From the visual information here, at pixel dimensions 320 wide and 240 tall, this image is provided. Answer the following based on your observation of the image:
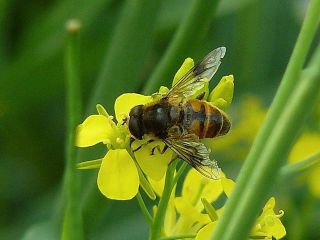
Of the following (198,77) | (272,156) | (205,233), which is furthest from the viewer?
(198,77)

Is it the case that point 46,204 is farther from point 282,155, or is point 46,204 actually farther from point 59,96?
point 282,155

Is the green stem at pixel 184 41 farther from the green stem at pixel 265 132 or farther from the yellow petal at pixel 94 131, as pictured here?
the green stem at pixel 265 132

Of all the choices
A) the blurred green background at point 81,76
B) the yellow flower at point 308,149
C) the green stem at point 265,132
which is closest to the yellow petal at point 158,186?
the green stem at point 265,132

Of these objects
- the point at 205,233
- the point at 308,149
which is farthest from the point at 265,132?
the point at 308,149

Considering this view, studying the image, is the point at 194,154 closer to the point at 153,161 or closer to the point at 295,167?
the point at 153,161

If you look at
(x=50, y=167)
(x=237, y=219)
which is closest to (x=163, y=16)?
(x=50, y=167)

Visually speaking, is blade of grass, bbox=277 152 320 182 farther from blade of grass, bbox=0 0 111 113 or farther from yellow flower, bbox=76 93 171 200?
blade of grass, bbox=0 0 111 113
